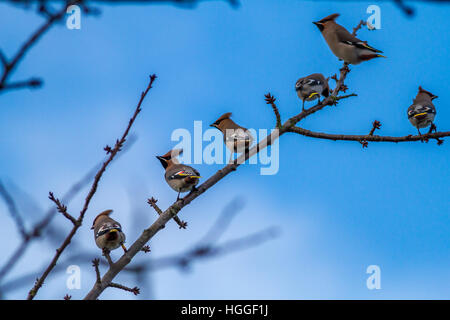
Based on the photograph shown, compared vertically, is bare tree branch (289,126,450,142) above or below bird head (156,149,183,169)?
below

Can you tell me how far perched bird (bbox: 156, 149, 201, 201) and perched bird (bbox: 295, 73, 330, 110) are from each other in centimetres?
144

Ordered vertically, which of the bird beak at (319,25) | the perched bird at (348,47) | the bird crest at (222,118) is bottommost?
the bird crest at (222,118)

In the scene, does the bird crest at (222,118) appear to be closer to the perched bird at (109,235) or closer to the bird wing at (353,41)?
the bird wing at (353,41)

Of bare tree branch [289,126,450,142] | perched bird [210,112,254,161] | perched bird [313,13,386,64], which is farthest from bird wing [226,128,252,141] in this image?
bare tree branch [289,126,450,142]

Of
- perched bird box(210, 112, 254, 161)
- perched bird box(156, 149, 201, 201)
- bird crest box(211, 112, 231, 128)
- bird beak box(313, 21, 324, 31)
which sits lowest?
perched bird box(156, 149, 201, 201)

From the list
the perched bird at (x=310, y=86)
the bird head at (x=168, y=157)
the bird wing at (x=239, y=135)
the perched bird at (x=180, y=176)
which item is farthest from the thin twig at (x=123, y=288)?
the perched bird at (x=310, y=86)

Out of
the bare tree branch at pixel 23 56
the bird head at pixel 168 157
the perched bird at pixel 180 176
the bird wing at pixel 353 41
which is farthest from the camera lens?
the bird head at pixel 168 157

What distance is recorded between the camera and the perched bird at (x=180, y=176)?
5035mm

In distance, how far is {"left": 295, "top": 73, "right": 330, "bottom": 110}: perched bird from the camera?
19.9 ft

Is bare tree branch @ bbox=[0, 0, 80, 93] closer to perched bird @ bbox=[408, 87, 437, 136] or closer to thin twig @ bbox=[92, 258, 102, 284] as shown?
thin twig @ bbox=[92, 258, 102, 284]

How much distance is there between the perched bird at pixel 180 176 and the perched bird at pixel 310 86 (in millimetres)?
1437

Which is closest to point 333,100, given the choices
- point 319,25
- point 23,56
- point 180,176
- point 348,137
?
Result: point 348,137
